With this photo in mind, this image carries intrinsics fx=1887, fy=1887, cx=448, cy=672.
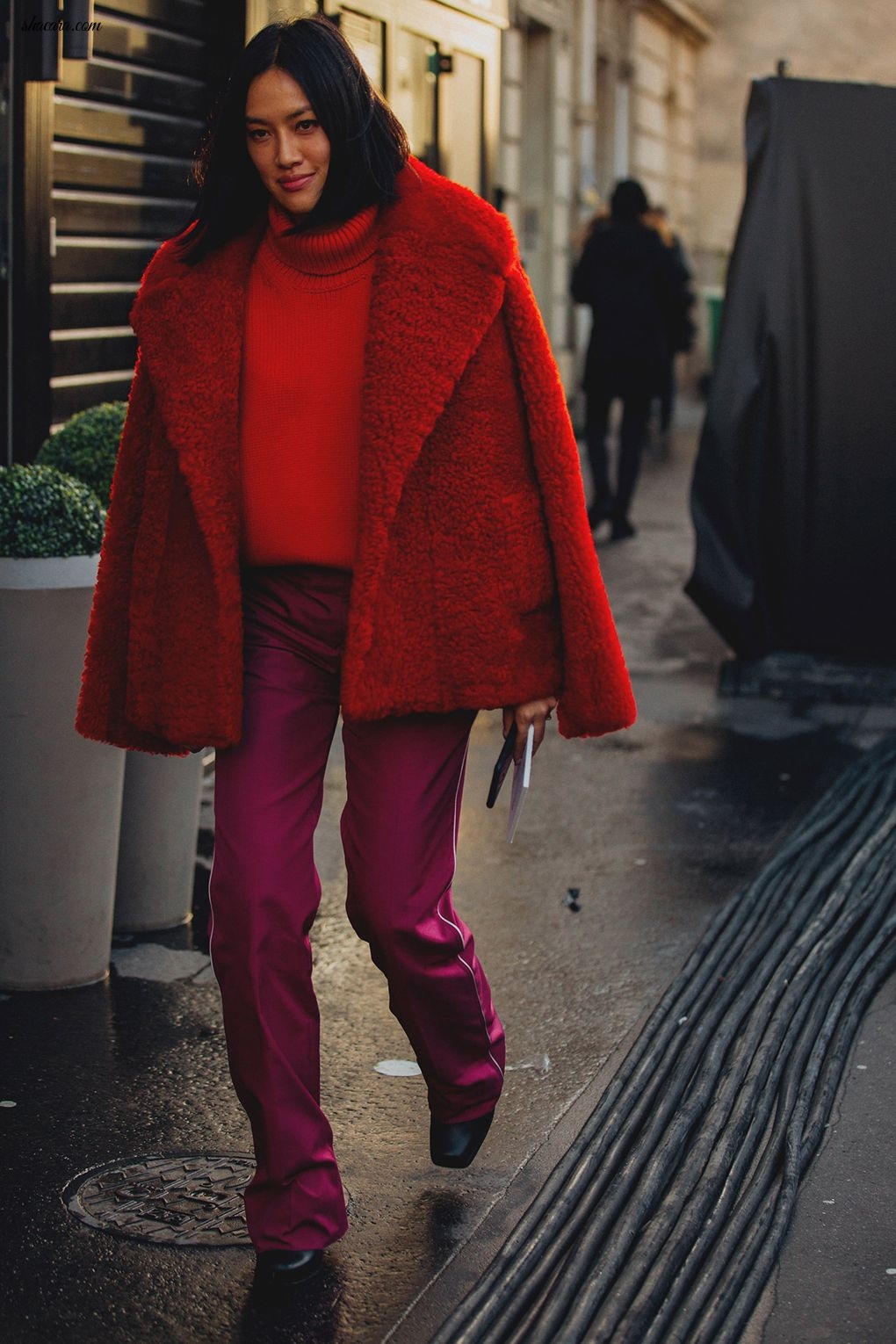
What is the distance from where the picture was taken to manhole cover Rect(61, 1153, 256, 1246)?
3.14 meters

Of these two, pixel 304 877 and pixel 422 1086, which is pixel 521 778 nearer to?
pixel 304 877

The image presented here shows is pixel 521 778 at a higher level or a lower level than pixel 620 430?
lower

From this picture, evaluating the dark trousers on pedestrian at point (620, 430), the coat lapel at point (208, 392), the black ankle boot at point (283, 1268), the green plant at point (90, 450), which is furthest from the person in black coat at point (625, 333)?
the black ankle boot at point (283, 1268)

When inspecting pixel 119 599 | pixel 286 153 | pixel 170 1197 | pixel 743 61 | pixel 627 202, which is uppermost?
pixel 743 61

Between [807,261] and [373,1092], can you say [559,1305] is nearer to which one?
[373,1092]

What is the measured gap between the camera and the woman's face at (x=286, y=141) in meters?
2.87

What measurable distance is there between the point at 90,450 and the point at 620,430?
721cm

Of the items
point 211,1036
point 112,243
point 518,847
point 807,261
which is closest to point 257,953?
point 211,1036

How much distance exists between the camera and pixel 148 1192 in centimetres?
328

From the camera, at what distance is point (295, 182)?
114 inches

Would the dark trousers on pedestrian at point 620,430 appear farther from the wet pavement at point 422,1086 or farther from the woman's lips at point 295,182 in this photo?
the woman's lips at point 295,182

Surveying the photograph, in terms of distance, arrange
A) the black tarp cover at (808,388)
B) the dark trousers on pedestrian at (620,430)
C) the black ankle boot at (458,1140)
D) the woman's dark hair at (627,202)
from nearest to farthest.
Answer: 1. the black ankle boot at (458,1140)
2. the black tarp cover at (808,388)
3. the woman's dark hair at (627,202)
4. the dark trousers on pedestrian at (620,430)

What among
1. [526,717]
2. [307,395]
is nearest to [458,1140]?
[526,717]

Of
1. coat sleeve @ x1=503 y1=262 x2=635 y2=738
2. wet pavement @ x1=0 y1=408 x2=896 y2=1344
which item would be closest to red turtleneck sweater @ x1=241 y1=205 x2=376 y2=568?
coat sleeve @ x1=503 y1=262 x2=635 y2=738
